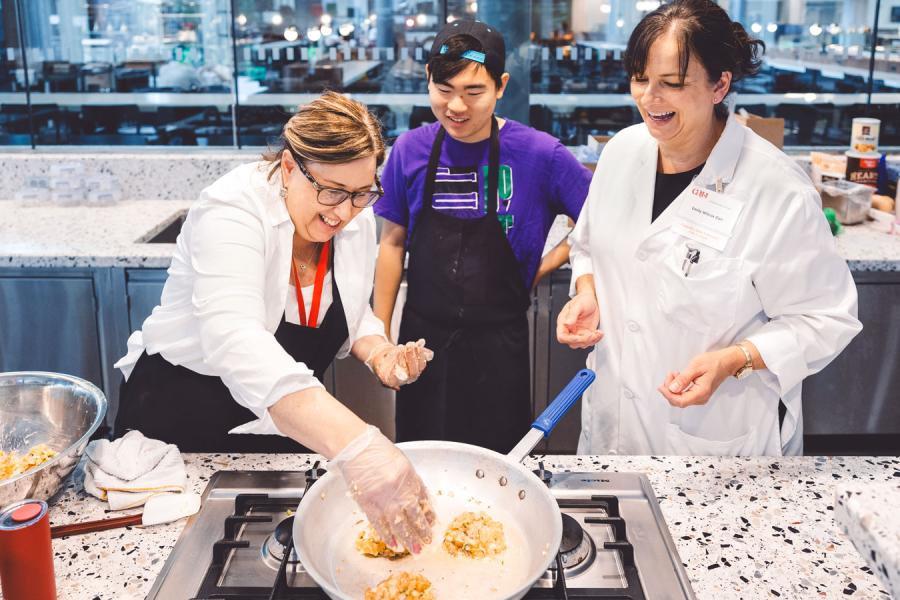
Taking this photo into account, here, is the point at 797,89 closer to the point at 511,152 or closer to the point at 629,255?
the point at 511,152

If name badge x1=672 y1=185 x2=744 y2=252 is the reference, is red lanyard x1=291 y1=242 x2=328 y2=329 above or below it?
below

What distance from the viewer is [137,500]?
4.46ft

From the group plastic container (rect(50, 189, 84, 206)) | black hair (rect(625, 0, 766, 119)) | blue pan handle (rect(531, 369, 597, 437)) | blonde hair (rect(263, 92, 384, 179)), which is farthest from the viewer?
plastic container (rect(50, 189, 84, 206))

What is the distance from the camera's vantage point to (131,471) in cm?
139

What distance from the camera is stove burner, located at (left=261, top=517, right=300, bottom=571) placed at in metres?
1.23

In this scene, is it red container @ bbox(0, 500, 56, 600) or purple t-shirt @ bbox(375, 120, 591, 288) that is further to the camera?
purple t-shirt @ bbox(375, 120, 591, 288)

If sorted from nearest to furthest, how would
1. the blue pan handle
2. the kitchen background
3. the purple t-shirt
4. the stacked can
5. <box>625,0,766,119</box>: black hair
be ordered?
1. the blue pan handle
2. <box>625,0,766,119</box>: black hair
3. the purple t-shirt
4. the stacked can
5. the kitchen background

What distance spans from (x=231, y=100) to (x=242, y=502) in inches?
102

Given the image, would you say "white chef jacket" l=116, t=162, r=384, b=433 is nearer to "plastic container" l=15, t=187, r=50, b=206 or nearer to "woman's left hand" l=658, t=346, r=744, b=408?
"woman's left hand" l=658, t=346, r=744, b=408

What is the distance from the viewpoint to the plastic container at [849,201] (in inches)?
120

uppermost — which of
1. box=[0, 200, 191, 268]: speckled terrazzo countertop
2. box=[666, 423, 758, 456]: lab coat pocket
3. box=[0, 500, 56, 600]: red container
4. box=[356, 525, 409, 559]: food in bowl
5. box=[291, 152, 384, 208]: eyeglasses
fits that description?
box=[291, 152, 384, 208]: eyeglasses

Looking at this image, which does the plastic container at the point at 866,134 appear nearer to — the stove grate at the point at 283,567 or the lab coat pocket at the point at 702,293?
the lab coat pocket at the point at 702,293

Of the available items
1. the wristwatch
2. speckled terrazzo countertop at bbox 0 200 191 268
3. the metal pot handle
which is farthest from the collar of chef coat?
speckled terrazzo countertop at bbox 0 200 191 268

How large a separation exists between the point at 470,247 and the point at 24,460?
3.97 feet
